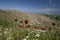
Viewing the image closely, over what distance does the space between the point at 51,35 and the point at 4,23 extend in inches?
42.3

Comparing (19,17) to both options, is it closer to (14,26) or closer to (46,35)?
(14,26)

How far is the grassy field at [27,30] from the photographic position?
3233 mm

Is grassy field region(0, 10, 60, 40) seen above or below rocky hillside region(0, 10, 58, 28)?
below

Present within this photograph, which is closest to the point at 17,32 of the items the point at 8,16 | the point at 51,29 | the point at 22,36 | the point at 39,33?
the point at 22,36

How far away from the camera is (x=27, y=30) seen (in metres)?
3.46

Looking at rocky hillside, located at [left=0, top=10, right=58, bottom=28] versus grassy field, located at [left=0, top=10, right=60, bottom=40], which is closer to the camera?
grassy field, located at [left=0, top=10, right=60, bottom=40]

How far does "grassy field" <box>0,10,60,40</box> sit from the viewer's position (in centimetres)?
323

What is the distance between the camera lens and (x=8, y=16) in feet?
14.3

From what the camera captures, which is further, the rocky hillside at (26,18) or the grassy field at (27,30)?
the rocky hillside at (26,18)

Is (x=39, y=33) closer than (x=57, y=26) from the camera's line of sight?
Yes

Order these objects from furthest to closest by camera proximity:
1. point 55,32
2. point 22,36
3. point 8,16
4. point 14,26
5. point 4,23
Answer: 1. point 8,16
2. point 4,23
3. point 14,26
4. point 55,32
5. point 22,36

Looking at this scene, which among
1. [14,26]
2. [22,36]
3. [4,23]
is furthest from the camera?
[4,23]

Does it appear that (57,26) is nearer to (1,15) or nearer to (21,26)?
(21,26)

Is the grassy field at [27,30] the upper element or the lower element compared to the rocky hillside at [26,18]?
lower
